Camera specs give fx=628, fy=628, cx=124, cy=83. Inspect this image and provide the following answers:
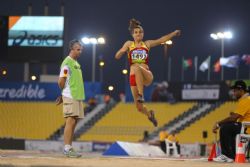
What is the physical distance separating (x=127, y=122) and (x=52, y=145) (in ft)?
19.0

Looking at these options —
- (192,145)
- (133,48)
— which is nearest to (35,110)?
(192,145)

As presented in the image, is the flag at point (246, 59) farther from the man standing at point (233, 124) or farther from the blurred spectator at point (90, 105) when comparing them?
the man standing at point (233, 124)

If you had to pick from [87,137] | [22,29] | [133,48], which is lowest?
[87,137]

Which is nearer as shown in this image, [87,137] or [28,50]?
[28,50]

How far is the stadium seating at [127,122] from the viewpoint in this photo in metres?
37.4

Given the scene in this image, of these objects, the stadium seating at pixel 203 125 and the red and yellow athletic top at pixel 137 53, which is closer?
the red and yellow athletic top at pixel 137 53

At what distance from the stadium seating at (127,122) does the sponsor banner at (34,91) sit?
1.89m

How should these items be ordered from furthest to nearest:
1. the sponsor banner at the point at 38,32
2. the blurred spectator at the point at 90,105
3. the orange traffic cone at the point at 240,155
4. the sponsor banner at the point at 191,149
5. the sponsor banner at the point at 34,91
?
the blurred spectator at the point at 90,105, the sponsor banner at the point at 34,91, the sponsor banner at the point at 38,32, the sponsor banner at the point at 191,149, the orange traffic cone at the point at 240,155

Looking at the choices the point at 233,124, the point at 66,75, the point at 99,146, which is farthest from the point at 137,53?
the point at 99,146

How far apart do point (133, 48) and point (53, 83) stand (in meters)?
27.5

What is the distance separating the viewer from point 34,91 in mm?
38719

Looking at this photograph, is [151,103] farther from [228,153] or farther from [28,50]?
[228,153]

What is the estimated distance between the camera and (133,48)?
11406mm

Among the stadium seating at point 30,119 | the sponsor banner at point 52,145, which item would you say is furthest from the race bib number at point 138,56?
the stadium seating at point 30,119
